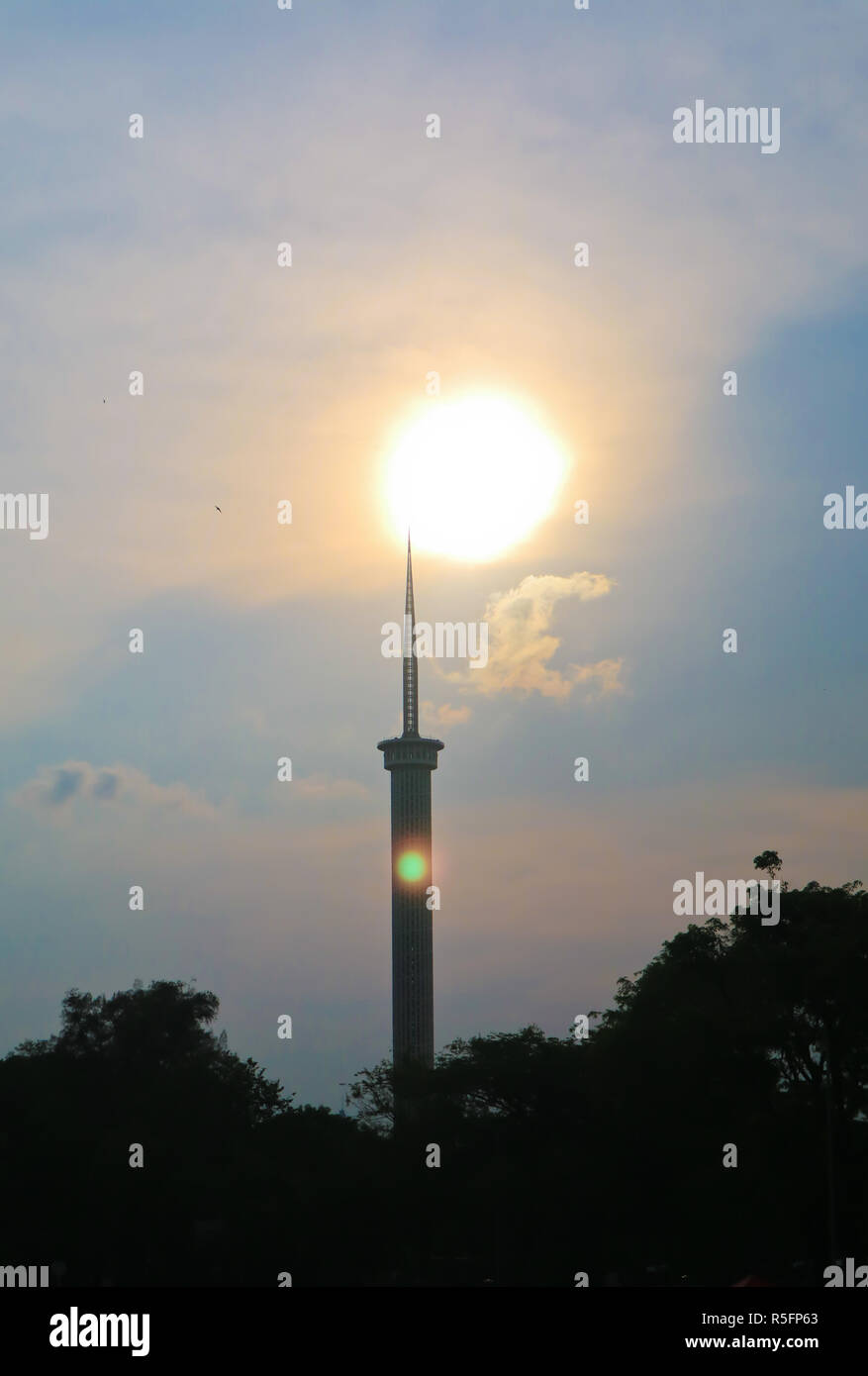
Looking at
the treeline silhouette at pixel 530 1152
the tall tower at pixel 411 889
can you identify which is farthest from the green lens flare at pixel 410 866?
the treeline silhouette at pixel 530 1152

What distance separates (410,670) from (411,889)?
21.3 m

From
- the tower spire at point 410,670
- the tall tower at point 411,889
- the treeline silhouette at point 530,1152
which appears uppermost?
the tower spire at point 410,670

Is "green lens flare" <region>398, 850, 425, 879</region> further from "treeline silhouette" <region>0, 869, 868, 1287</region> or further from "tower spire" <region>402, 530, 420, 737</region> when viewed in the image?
"treeline silhouette" <region>0, 869, 868, 1287</region>

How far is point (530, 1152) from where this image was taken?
61.3 m

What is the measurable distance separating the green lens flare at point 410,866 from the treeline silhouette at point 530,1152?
65.9 m

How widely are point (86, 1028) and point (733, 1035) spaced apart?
45.2 m

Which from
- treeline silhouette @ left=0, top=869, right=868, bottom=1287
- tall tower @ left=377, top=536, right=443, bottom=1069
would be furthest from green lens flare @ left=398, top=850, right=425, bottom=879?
treeline silhouette @ left=0, top=869, right=868, bottom=1287

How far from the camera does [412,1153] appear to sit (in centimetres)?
6269

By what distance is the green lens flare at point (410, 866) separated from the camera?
144 m

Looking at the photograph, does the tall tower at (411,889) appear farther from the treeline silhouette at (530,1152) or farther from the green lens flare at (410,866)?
the treeline silhouette at (530,1152)

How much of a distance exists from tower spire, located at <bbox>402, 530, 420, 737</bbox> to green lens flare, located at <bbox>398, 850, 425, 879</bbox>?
37.5 feet

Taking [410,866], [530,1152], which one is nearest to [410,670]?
[410,866]
